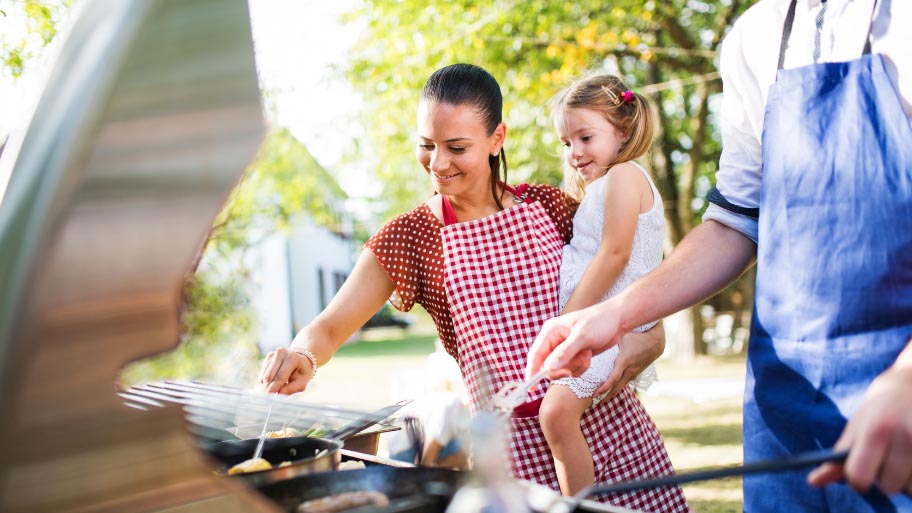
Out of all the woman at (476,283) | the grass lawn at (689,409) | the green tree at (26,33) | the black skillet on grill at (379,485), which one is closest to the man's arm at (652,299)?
the black skillet on grill at (379,485)

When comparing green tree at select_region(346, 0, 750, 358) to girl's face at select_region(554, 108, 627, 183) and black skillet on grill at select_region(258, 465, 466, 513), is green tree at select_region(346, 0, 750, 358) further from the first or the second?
black skillet on grill at select_region(258, 465, 466, 513)

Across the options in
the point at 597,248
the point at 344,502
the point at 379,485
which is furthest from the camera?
the point at 597,248

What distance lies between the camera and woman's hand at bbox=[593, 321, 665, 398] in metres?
2.15

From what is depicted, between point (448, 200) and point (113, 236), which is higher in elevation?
point (113, 236)

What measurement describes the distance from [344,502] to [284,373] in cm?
102

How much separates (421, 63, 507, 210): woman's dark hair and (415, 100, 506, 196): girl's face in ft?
0.08

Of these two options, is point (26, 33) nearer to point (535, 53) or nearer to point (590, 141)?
point (590, 141)

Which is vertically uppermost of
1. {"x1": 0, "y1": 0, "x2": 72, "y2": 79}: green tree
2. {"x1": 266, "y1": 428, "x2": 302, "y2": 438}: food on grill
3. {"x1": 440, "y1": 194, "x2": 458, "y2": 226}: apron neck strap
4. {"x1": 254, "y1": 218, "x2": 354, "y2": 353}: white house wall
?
{"x1": 0, "y1": 0, "x2": 72, "y2": 79}: green tree

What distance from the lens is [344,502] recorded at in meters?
1.10

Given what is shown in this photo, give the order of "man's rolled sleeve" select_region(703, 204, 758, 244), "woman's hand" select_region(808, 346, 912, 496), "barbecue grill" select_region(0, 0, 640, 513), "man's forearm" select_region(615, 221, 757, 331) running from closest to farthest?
"barbecue grill" select_region(0, 0, 640, 513) → "woman's hand" select_region(808, 346, 912, 496) → "man's forearm" select_region(615, 221, 757, 331) → "man's rolled sleeve" select_region(703, 204, 758, 244)

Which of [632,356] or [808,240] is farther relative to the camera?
[632,356]

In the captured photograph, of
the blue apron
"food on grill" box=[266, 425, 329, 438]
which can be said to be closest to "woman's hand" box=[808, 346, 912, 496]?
the blue apron

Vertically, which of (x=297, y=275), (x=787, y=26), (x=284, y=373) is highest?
(x=787, y=26)

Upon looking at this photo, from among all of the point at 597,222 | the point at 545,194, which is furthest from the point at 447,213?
the point at 597,222
